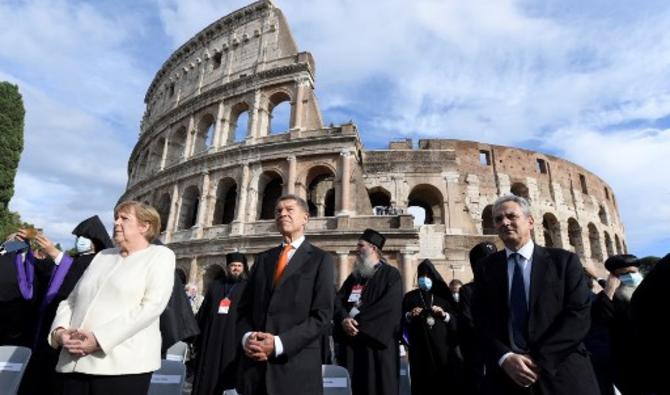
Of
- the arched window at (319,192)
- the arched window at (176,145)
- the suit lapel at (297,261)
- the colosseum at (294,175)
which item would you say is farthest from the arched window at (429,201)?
the suit lapel at (297,261)

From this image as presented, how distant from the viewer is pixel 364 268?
4852mm

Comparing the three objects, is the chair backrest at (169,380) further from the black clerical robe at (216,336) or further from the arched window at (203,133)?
the arched window at (203,133)

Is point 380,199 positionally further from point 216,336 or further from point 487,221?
point 216,336

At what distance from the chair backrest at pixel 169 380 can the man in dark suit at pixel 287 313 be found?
127 cm

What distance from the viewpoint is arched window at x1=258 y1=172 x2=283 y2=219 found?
20.2m

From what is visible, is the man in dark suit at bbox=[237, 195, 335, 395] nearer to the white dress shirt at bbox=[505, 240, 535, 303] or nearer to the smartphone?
the white dress shirt at bbox=[505, 240, 535, 303]

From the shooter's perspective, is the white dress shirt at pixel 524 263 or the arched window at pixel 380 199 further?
the arched window at pixel 380 199

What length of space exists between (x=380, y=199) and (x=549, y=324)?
21103 mm

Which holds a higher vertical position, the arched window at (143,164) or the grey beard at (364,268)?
the arched window at (143,164)

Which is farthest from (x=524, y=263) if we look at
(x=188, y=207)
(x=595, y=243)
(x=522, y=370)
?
Answer: (x=595, y=243)

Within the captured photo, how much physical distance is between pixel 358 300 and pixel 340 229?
12.3 m

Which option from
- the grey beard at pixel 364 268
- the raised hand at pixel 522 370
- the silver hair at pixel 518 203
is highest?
the silver hair at pixel 518 203

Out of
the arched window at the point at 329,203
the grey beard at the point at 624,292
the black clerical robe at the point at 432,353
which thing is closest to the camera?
the grey beard at the point at 624,292

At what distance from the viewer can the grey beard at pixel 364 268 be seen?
478 centimetres
